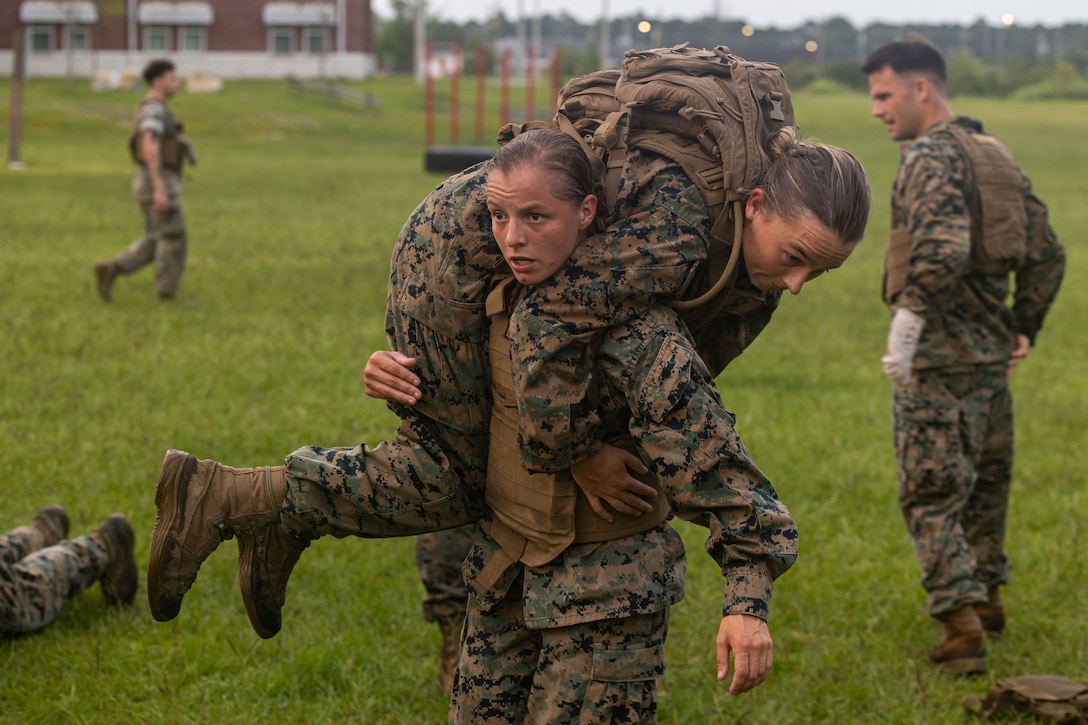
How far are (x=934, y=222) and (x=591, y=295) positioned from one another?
253 cm

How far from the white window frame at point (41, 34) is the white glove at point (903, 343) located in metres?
64.8

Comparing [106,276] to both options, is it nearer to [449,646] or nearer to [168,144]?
[168,144]

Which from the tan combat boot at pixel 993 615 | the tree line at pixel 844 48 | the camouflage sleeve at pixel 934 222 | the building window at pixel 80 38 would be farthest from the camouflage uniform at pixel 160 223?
the building window at pixel 80 38

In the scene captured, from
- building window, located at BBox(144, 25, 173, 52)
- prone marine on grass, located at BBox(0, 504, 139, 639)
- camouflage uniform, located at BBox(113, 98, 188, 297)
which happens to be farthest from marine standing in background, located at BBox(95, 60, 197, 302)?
building window, located at BBox(144, 25, 173, 52)

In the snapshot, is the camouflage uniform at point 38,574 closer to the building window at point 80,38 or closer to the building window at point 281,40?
the building window at point 281,40

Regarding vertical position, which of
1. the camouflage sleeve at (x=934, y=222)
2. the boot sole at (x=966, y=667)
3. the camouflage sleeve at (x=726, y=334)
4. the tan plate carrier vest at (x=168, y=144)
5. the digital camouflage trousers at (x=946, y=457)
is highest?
the tan plate carrier vest at (x=168, y=144)

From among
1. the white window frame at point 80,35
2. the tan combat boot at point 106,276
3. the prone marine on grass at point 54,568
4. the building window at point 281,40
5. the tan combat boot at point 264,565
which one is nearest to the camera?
the tan combat boot at point 264,565

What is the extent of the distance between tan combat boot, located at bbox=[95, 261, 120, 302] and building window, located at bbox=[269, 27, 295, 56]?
54.7 meters

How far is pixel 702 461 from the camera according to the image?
2.97 m

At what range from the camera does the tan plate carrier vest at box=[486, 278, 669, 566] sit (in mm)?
3277

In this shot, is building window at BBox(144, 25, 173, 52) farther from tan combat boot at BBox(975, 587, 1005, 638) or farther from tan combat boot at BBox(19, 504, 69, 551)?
tan combat boot at BBox(975, 587, 1005, 638)

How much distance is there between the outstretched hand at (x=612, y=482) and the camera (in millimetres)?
3207

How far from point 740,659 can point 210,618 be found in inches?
114

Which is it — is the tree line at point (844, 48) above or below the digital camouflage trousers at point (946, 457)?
above
